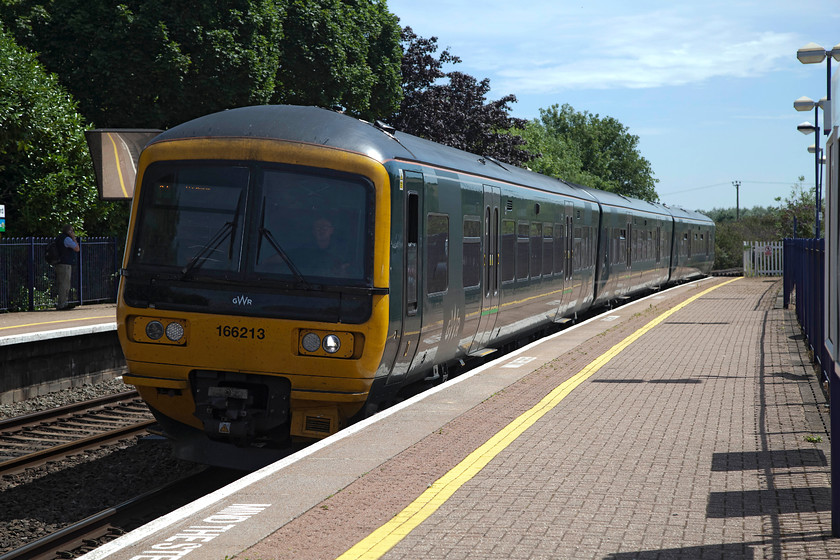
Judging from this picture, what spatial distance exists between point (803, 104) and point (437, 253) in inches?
690

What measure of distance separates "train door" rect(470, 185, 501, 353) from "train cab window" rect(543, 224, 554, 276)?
3.57 m

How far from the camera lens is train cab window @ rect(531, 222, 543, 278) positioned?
15.9 meters

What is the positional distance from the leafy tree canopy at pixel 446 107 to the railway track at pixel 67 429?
30.2m

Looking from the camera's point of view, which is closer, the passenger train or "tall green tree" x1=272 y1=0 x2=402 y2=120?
the passenger train

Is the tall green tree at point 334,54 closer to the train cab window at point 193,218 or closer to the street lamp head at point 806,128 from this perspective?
the street lamp head at point 806,128

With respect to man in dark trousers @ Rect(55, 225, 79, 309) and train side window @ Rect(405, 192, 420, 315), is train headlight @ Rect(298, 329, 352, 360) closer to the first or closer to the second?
train side window @ Rect(405, 192, 420, 315)

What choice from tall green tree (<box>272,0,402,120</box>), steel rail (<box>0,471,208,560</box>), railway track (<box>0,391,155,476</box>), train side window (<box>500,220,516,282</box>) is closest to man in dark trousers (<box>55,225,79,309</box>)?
railway track (<box>0,391,155,476</box>)

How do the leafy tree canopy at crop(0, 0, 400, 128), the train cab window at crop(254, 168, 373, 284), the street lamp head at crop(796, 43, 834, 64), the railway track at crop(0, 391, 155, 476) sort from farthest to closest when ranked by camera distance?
the leafy tree canopy at crop(0, 0, 400, 128)
the street lamp head at crop(796, 43, 834, 64)
the railway track at crop(0, 391, 155, 476)
the train cab window at crop(254, 168, 373, 284)

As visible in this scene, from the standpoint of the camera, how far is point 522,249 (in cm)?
1507

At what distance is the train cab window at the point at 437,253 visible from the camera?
1020 cm

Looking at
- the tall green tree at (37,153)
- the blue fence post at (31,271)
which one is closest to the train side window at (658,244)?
the tall green tree at (37,153)

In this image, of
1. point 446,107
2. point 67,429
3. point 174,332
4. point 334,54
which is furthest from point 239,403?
point 446,107

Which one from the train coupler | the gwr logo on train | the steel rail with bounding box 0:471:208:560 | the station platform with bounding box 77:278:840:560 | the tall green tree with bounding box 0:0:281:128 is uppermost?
the tall green tree with bounding box 0:0:281:128

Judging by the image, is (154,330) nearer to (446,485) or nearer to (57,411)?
(446,485)
